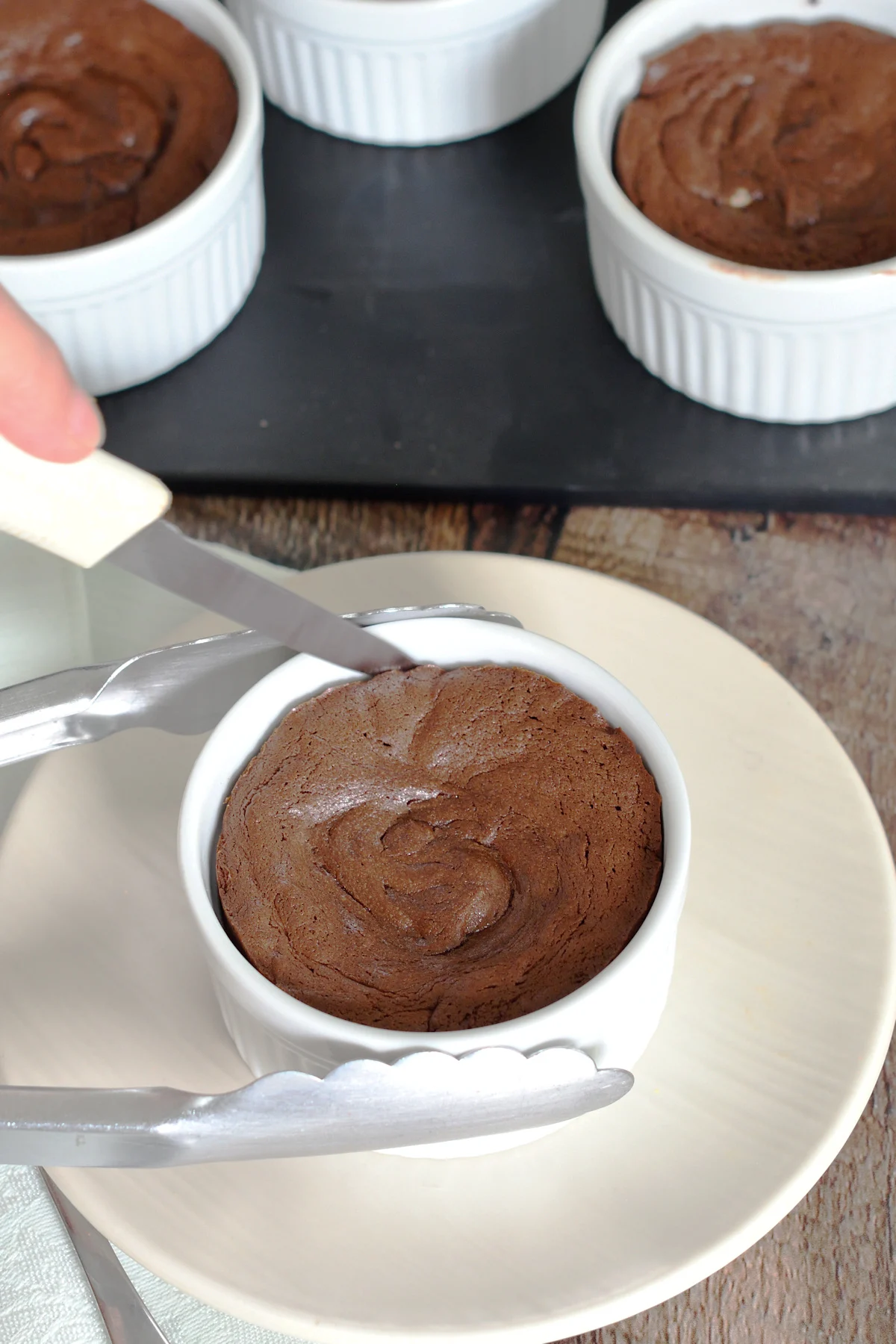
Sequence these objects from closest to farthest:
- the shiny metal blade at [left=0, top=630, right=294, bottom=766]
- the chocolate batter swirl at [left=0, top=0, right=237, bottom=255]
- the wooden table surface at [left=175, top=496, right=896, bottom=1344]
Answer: the shiny metal blade at [left=0, top=630, right=294, bottom=766], the wooden table surface at [left=175, top=496, right=896, bottom=1344], the chocolate batter swirl at [left=0, top=0, right=237, bottom=255]

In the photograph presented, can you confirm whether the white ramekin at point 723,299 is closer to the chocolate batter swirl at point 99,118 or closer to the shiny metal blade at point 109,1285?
the chocolate batter swirl at point 99,118

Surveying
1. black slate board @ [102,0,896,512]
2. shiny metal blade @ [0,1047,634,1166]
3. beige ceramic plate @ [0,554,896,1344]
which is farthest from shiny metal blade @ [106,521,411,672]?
black slate board @ [102,0,896,512]

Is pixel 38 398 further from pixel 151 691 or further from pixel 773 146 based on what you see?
pixel 773 146

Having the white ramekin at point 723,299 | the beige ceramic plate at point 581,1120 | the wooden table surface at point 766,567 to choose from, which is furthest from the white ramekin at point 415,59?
the beige ceramic plate at point 581,1120

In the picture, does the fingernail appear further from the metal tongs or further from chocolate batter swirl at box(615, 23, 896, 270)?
chocolate batter swirl at box(615, 23, 896, 270)

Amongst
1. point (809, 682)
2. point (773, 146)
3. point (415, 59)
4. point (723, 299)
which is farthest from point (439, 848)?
point (415, 59)

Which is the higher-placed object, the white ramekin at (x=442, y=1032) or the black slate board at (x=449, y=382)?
the white ramekin at (x=442, y=1032)
